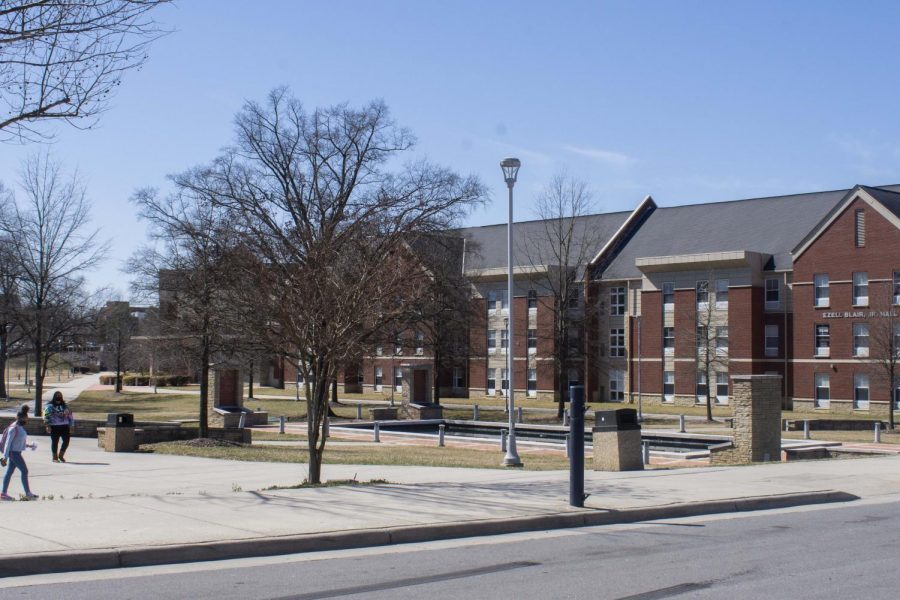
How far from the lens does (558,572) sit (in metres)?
9.14

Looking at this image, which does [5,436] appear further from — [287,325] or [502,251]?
[502,251]

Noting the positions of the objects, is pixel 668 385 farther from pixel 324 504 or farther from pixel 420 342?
pixel 324 504

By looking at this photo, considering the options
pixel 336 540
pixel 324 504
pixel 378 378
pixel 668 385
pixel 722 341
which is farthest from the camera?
pixel 378 378

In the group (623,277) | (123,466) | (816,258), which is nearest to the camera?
(123,466)

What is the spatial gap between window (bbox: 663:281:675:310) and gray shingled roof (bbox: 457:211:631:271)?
5570mm

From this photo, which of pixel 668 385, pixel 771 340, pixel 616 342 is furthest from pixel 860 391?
pixel 616 342

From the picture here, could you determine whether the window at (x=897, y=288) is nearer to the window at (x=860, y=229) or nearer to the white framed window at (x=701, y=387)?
the window at (x=860, y=229)

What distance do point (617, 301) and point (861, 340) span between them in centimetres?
1664

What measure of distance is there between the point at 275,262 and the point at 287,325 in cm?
392

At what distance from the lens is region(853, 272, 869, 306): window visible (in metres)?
53.2

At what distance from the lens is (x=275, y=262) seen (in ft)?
64.7

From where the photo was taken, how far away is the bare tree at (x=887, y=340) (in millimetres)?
42031

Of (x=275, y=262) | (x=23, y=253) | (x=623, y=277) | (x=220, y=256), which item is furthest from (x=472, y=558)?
(x=623, y=277)

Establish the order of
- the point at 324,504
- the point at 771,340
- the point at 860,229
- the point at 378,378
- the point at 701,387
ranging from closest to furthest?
the point at 324,504 → the point at 860,229 → the point at 771,340 → the point at 701,387 → the point at 378,378
